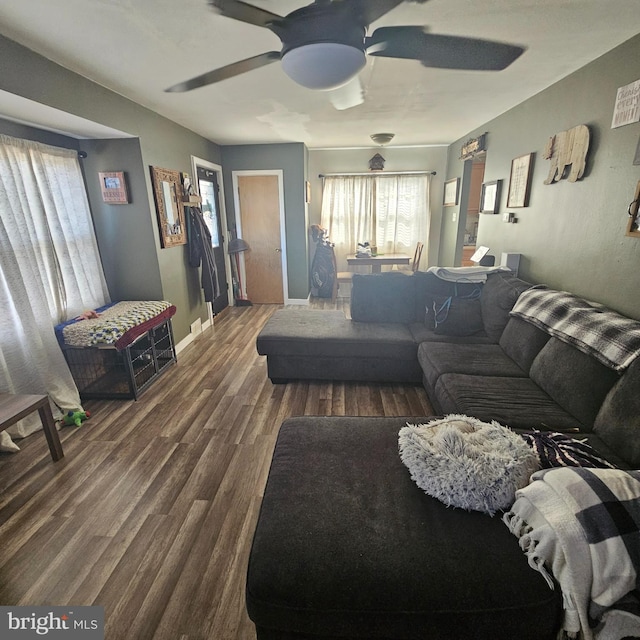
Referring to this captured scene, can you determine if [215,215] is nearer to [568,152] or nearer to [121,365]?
[121,365]

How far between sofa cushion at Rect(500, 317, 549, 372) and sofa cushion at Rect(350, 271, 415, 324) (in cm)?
87

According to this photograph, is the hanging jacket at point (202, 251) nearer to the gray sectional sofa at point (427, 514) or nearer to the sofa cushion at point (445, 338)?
the sofa cushion at point (445, 338)

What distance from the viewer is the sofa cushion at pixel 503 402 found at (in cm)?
168

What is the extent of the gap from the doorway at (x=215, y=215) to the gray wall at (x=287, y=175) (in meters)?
0.19

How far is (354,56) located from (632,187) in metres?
1.72

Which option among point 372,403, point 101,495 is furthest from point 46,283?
point 372,403

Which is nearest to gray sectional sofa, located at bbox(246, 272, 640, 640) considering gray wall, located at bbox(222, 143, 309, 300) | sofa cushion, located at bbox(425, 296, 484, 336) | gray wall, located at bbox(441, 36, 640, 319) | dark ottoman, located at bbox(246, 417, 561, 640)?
dark ottoman, located at bbox(246, 417, 561, 640)

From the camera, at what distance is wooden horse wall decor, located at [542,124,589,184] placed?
2260 mm

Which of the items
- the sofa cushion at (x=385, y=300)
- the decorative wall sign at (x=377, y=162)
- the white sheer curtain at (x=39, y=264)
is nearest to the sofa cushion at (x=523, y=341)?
the sofa cushion at (x=385, y=300)

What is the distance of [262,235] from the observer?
5301 mm

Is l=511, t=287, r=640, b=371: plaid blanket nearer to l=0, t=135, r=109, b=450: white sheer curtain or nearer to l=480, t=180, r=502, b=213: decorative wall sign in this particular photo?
l=480, t=180, r=502, b=213: decorative wall sign

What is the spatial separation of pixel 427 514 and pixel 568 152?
258 centimetres

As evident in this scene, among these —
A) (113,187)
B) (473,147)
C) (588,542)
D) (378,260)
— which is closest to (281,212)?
(378,260)

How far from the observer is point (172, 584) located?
4.58 feet
